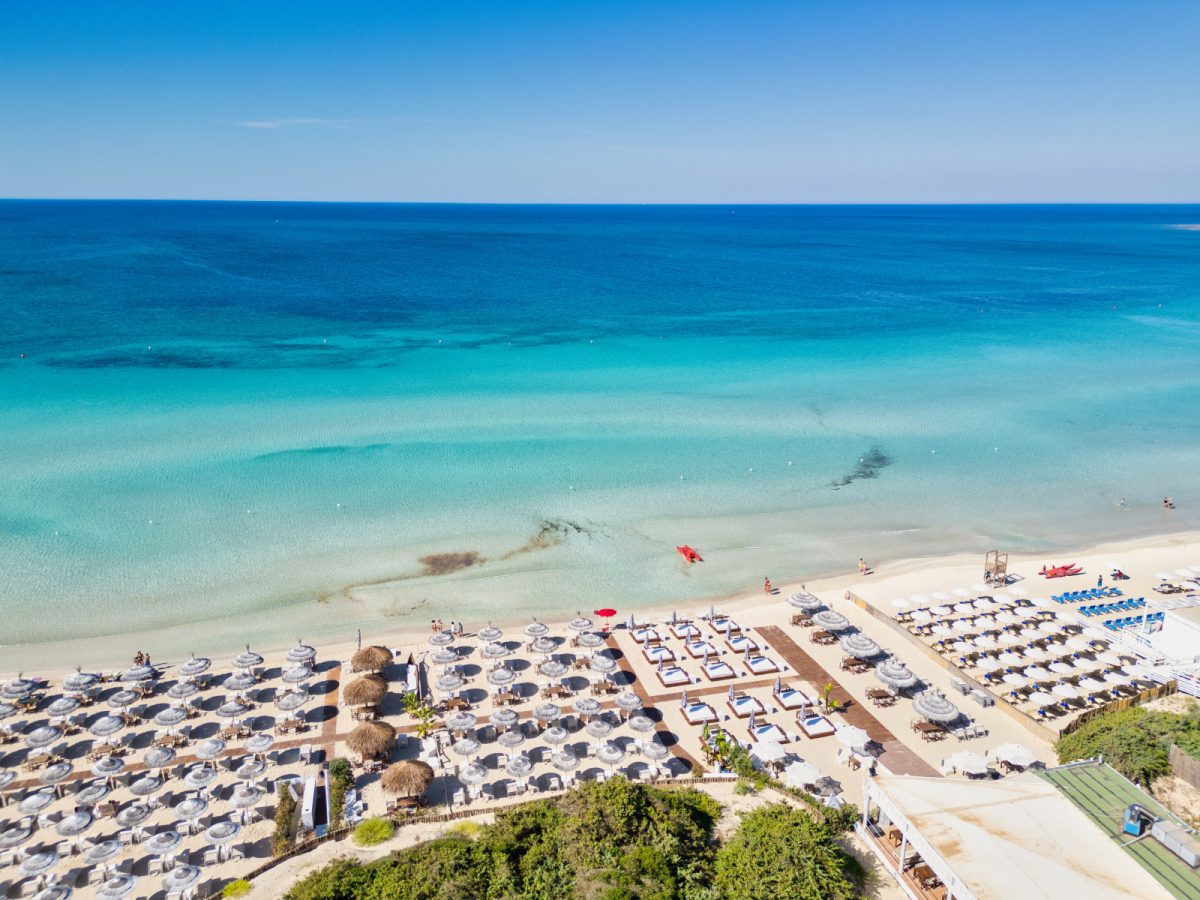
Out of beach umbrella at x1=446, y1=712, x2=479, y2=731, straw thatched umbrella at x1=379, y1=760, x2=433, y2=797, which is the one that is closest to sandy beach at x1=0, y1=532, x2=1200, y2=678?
beach umbrella at x1=446, y1=712, x2=479, y2=731

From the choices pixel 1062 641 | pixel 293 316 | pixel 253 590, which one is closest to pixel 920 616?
pixel 1062 641

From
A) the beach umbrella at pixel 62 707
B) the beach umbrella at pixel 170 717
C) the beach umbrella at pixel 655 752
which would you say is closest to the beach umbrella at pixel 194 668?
the beach umbrella at pixel 170 717

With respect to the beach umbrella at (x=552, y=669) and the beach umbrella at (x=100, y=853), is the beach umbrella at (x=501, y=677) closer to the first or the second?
the beach umbrella at (x=552, y=669)

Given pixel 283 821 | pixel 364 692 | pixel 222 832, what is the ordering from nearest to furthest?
pixel 222 832, pixel 283 821, pixel 364 692

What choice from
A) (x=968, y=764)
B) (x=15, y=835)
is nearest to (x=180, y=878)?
(x=15, y=835)

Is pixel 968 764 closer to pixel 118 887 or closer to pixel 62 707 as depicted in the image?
pixel 118 887

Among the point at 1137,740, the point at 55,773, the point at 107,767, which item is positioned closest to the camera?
the point at 1137,740

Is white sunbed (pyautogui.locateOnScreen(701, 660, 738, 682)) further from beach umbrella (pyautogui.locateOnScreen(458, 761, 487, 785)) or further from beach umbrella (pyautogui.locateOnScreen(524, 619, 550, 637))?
beach umbrella (pyautogui.locateOnScreen(458, 761, 487, 785))
